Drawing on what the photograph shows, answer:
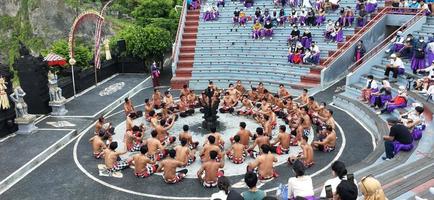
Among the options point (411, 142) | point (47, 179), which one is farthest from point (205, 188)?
point (411, 142)

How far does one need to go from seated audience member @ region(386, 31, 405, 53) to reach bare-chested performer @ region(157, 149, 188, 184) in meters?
16.0

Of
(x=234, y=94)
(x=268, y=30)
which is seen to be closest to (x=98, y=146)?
(x=234, y=94)

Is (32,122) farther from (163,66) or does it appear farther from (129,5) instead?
(129,5)

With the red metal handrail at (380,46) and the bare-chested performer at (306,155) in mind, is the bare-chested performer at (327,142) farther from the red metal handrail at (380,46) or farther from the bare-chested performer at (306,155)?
the red metal handrail at (380,46)

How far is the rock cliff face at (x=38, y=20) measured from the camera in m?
53.7

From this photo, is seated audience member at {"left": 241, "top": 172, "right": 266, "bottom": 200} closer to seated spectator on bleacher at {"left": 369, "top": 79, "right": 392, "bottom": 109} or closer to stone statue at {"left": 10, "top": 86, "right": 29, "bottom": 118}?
seated spectator on bleacher at {"left": 369, "top": 79, "right": 392, "bottom": 109}

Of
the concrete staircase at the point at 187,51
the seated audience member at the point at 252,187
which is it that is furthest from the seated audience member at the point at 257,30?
the seated audience member at the point at 252,187

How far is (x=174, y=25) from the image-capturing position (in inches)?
1387

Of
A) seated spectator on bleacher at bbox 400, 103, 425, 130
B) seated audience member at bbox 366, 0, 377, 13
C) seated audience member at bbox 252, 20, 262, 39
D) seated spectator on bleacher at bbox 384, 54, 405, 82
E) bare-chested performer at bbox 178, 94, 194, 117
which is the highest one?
seated audience member at bbox 366, 0, 377, 13

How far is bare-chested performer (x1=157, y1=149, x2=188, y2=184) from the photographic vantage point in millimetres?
13273

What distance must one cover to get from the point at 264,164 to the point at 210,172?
1.63m

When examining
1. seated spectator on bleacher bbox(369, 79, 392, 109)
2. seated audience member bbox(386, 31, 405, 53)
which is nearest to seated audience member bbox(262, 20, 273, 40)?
seated audience member bbox(386, 31, 405, 53)

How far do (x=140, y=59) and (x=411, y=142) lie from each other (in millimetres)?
20771

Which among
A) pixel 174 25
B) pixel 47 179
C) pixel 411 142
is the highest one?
pixel 174 25
